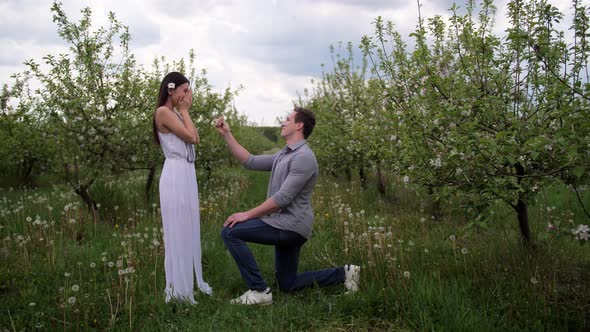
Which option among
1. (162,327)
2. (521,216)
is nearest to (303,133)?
(162,327)

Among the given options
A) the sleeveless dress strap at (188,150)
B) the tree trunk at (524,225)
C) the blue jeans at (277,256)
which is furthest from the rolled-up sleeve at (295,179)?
the tree trunk at (524,225)

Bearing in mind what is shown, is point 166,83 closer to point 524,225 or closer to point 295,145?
point 295,145

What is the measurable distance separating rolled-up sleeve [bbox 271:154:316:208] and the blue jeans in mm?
325

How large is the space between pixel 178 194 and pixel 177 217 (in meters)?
0.25

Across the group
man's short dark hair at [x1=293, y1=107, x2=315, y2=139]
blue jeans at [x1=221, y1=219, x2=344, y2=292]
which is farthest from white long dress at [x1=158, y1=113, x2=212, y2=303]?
man's short dark hair at [x1=293, y1=107, x2=315, y2=139]

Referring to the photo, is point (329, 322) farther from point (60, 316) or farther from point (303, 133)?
point (60, 316)

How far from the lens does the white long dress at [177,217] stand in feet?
15.7

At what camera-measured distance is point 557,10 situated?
404cm

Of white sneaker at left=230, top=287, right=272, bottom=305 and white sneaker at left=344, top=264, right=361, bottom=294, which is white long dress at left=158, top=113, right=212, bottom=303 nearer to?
white sneaker at left=230, top=287, right=272, bottom=305

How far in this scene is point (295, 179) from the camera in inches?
173

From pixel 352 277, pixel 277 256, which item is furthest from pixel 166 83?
pixel 352 277

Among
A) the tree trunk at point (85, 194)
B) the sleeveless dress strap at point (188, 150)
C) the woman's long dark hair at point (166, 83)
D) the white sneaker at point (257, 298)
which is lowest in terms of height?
the white sneaker at point (257, 298)

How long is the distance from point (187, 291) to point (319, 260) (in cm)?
176

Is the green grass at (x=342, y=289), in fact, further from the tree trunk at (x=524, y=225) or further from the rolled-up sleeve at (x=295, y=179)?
the rolled-up sleeve at (x=295, y=179)
